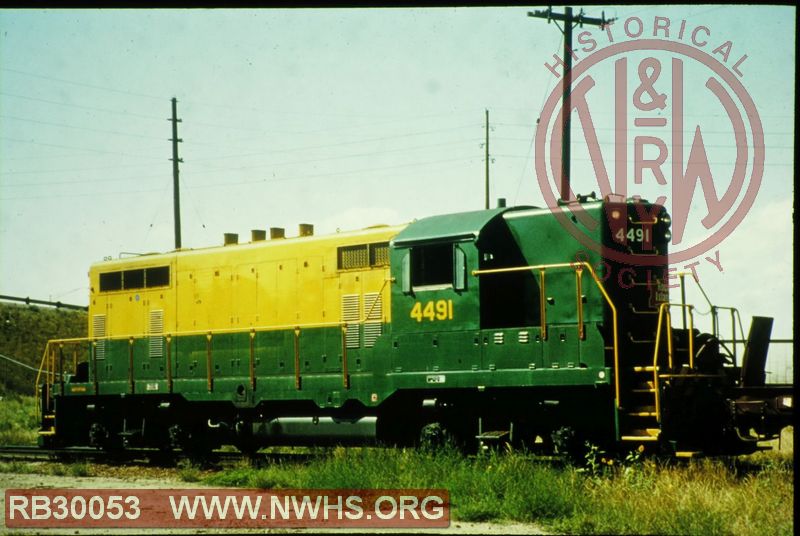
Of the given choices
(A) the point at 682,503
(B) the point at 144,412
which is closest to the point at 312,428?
(B) the point at 144,412

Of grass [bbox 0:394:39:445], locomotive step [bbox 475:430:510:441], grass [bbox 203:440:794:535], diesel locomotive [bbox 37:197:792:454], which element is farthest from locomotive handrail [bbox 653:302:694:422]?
grass [bbox 0:394:39:445]

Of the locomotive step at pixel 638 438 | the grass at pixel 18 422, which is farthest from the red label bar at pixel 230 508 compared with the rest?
the grass at pixel 18 422

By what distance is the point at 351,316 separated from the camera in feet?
50.0

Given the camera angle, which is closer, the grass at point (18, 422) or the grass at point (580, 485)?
the grass at point (580, 485)

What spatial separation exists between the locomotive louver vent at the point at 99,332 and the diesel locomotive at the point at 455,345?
124 cm

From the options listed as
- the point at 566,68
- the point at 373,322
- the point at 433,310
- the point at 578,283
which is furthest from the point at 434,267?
the point at 566,68

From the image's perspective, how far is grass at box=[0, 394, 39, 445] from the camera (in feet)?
76.8

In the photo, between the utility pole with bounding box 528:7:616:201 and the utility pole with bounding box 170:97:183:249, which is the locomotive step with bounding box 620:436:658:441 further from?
the utility pole with bounding box 170:97:183:249

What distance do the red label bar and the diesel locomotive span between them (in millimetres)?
2552

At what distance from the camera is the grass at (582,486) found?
9023mm

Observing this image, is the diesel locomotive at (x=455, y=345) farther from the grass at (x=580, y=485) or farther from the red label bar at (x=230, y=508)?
the red label bar at (x=230, y=508)

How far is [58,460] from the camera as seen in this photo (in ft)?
58.1

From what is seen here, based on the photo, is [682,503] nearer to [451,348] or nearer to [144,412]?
[451,348]

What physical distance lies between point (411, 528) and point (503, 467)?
7.70 feet
